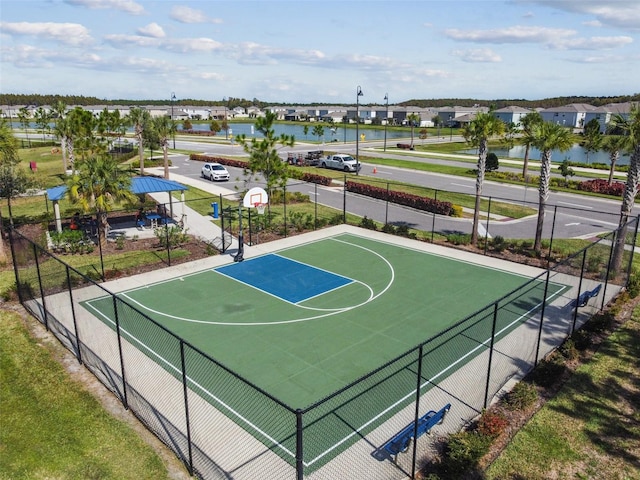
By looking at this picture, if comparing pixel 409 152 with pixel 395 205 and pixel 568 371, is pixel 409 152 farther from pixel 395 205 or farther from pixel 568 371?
pixel 568 371

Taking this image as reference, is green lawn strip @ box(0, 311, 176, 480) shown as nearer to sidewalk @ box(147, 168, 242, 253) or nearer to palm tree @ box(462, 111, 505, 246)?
sidewalk @ box(147, 168, 242, 253)

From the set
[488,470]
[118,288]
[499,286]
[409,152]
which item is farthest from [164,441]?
[409,152]

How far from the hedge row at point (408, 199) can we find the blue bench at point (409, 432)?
59.4 ft

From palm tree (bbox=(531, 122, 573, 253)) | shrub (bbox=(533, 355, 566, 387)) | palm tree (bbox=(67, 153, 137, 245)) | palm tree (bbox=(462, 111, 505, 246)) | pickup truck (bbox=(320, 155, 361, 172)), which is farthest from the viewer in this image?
pickup truck (bbox=(320, 155, 361, 172))

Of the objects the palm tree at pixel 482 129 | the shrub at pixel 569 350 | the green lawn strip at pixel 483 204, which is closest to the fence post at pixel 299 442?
the shrub at pixel 569 350

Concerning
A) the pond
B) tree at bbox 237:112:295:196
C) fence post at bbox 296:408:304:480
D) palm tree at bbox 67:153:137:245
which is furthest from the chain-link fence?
the pond

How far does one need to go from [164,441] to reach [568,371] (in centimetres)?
1001

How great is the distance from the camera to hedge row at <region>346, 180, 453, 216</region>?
100 feet

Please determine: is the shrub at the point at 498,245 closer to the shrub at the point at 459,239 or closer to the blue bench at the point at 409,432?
the shrub at the point at 459,239

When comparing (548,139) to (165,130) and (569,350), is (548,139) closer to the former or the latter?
(569,350)

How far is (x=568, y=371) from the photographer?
1270 cm

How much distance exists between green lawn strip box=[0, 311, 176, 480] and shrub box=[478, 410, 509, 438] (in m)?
6.41

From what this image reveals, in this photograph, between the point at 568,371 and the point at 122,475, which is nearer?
the point at 122,475

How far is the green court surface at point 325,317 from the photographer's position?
40.4 ft
